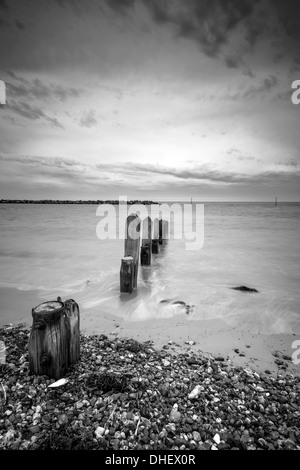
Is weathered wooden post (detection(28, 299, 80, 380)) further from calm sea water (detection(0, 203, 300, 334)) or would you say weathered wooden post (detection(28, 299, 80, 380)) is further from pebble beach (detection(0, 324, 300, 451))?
calm sea water (detection(0, 203, 300, 334))

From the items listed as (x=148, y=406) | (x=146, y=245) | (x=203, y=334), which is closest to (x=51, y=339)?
(x=148, y=406)

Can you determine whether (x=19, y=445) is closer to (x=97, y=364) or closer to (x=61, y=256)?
(x=97, y=364)

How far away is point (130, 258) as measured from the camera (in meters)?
6.57

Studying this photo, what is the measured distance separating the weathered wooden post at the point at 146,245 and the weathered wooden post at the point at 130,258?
2.47m

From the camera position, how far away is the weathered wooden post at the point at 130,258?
21.6ft

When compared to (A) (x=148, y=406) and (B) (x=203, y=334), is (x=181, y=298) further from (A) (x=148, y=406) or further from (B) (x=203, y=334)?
(A) (x=148, y=406)

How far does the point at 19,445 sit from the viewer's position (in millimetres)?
2209

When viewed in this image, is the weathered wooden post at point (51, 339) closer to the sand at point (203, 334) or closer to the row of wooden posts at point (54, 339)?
the row of wooden posts at point (54, 339)

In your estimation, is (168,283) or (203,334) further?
→ (168,283)

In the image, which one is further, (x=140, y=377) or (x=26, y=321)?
(x=26, y=321)

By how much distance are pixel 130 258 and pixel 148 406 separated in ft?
13.7

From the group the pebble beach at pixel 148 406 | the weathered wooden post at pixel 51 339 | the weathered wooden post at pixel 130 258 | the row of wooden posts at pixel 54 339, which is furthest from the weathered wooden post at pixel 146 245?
the weathered wooden post at pixel 51 339

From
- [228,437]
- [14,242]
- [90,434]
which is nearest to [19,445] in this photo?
[90,434]
